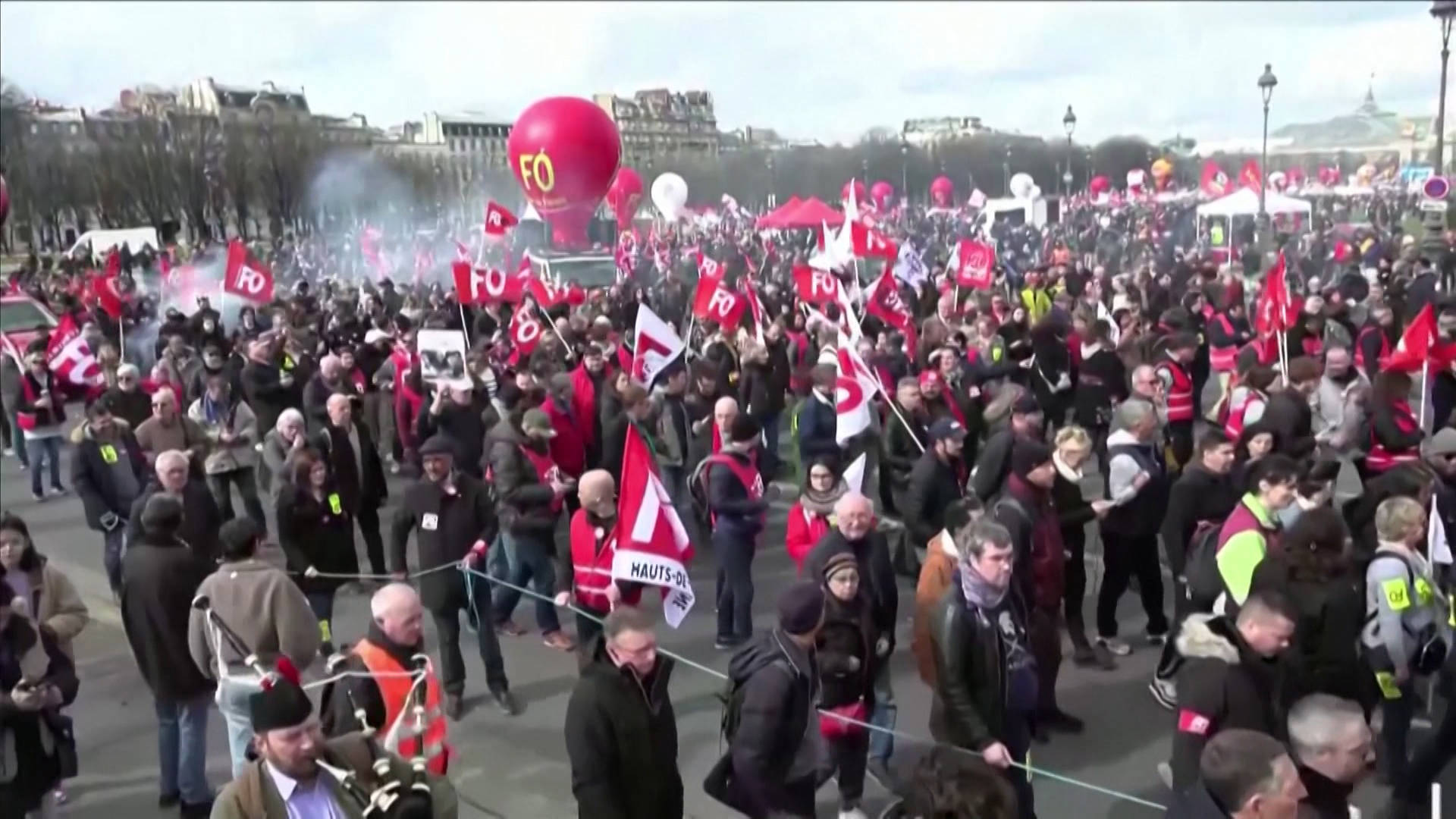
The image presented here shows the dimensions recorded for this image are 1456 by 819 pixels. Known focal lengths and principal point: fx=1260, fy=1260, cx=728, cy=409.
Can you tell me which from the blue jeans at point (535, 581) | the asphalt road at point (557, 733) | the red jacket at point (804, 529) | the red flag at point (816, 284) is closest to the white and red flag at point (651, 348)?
the asphalt road at point (557, 733)

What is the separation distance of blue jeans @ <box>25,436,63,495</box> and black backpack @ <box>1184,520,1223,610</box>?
11678 millimetres

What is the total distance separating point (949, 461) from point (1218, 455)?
151cm

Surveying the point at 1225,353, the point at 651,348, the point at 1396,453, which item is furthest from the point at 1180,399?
the point at 651,348

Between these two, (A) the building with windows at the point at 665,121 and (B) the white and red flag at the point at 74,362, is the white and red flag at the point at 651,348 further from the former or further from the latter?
(A) the building with windows at the point at 665,121

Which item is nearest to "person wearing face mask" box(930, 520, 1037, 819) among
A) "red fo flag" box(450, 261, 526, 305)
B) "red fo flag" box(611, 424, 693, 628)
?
"red fo flag" box(611, 424, 693, 628)

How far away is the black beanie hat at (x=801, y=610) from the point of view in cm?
439

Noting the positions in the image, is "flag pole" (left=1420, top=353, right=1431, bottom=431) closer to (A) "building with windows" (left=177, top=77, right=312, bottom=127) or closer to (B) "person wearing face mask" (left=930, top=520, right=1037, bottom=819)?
(B) "person wearing face mask" (left=930, top=520, right=1037, bottom=819)

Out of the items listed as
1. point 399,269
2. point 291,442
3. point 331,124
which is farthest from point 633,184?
point 331,124

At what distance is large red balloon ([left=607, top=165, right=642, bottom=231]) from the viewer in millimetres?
35875

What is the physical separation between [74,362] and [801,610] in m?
10.9

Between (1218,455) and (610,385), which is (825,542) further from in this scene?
(610,385)

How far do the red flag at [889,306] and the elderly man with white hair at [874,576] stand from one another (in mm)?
7770

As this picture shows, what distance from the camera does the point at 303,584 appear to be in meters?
7.20

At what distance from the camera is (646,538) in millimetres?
5809
